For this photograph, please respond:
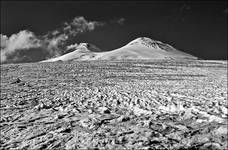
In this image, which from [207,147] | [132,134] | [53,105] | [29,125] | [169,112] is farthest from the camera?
[53,105]

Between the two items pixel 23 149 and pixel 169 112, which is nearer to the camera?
pixel 23 149

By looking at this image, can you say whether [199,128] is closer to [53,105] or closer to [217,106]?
[217,106]

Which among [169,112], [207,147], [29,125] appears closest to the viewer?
[207,147]

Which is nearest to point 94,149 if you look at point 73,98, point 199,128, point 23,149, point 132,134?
point 132,134

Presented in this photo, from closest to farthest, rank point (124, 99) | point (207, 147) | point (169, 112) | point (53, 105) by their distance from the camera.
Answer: point (207, 147) → point (169, 112) → point (53, 105) → point (124, 99)

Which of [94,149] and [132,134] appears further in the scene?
[132,134]

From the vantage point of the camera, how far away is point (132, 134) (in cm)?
771

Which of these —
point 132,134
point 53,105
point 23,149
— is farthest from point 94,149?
point 53,105

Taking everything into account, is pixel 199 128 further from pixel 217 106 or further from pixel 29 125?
pixel 29 125

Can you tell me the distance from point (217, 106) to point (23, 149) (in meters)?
8.37

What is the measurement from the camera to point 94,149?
672cm

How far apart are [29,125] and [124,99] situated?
5.94 metres

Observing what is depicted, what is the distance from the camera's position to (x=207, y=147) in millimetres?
6691

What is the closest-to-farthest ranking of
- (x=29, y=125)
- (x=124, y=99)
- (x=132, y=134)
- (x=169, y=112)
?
(x=132, y=134) < (x=29, y=125) < (x=169, y=112) < (x=124, y=99)
